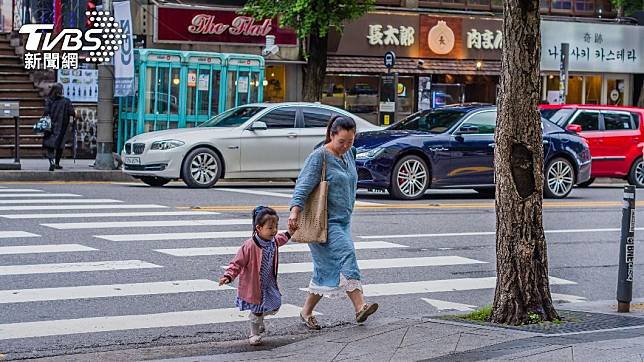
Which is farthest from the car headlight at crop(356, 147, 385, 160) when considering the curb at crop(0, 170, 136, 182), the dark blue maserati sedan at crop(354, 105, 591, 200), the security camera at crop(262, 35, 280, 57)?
the security camera at crop(262, 35, 280, 57)

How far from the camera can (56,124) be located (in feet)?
78.2

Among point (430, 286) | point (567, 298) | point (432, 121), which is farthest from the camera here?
point (432, 121)

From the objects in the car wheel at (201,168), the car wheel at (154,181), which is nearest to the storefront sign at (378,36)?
the car wheel at (154,181)

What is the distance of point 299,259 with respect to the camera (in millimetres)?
13008

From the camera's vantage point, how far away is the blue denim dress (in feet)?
30.2

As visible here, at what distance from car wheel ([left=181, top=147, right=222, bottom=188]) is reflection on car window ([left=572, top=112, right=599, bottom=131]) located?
8173 millimetres

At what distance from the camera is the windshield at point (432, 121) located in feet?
67.7

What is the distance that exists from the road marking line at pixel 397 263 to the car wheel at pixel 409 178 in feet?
20.3

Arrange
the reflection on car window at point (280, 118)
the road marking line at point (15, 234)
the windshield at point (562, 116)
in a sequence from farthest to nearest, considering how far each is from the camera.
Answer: the windshield at point (562, 116) < the reflection on car window at point (280, 118) < the road marking line at point (15, 234)

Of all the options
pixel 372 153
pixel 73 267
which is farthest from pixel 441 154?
pixel 73 267

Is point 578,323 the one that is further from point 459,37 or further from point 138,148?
point 459,37

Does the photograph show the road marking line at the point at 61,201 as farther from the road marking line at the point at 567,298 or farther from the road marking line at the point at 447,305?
the road marking line at the point at 567,298

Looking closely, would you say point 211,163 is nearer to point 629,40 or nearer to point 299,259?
point 299,259

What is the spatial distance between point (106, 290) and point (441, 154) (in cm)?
1026
